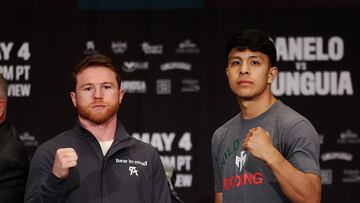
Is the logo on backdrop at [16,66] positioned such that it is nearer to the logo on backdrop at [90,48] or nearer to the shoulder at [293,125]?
the logo on backdrop at [90,48]

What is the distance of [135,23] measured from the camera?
14.6 feet

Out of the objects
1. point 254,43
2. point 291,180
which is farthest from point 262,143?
point 254,43

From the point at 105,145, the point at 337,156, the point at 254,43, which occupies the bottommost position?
the point at 337,156

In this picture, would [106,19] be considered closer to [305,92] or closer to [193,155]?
[193,155]

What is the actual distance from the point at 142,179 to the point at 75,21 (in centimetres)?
235

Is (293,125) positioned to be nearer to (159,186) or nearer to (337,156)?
(159,186)

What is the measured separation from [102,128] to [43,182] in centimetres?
31

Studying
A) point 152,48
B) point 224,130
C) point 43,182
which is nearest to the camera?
point 43,182

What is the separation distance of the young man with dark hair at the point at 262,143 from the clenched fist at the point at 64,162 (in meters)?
0.57

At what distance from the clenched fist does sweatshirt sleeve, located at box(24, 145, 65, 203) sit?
36mm

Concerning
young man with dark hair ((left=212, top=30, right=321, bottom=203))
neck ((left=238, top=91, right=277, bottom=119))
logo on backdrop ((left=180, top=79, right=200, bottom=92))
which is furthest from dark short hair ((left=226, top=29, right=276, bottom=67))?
logo on backdrop ((left=180, top=79, right=200, bottom=92))

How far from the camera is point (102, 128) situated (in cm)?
238

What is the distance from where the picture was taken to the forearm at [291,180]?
2113 millimetres

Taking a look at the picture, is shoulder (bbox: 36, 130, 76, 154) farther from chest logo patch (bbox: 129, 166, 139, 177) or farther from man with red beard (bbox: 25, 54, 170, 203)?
chest logo patch (bbox: 129, 166, 139, 177)
